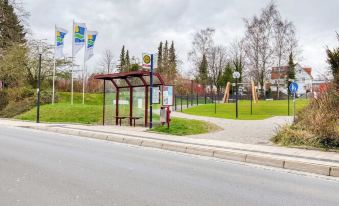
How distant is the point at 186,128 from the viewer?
56.2ft

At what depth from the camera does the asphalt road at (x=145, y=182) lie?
19.4 feet

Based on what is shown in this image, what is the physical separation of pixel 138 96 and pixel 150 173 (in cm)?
1268

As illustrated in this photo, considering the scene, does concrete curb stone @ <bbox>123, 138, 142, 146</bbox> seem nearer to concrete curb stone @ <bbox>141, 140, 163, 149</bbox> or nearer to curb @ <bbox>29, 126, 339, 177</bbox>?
curb @ <bbox>29, 126, 339, 177</bbox>

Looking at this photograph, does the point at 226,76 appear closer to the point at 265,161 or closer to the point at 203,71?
the point at 203,71

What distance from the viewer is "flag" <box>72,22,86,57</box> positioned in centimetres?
3162

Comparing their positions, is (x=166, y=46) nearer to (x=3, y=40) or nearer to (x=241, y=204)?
(x=3, y=40)

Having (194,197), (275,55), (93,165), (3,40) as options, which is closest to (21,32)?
(3,40)

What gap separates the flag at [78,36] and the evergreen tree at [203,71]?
143 feet

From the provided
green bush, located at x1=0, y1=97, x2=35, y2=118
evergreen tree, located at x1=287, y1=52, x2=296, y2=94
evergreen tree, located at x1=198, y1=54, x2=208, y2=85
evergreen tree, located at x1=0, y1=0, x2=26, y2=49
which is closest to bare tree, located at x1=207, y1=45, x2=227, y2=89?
evergreen tree, located at x1=198, y1=54, x2=208, y2=85

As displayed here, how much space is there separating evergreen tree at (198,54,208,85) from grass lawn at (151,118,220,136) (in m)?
55.7

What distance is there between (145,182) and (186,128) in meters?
10.1

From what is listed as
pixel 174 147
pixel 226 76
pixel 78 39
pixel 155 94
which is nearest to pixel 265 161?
pixel 174 147

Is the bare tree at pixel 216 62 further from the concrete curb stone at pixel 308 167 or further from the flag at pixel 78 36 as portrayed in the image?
the concrete curb stone at pixel 308 167

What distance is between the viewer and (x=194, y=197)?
607cm
